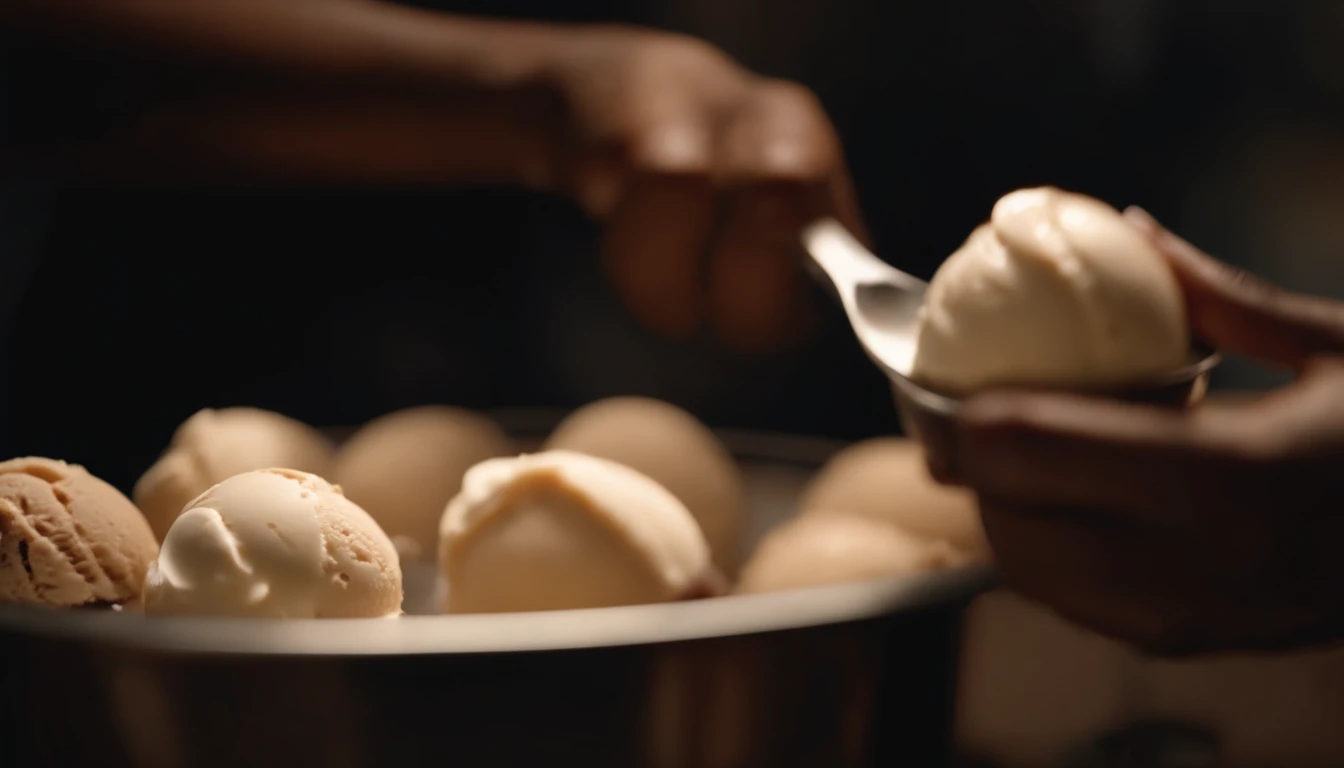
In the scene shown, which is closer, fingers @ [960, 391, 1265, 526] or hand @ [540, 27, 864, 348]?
fingers @ [960, 391, 1265, 526]

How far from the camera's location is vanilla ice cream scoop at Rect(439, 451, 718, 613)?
0.55m

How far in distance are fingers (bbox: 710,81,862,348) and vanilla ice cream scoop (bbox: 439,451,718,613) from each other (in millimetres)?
266

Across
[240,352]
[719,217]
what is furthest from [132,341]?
[719,217]

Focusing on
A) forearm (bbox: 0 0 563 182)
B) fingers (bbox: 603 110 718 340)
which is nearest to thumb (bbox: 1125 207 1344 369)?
fingers (bbox: 603 110 718 340)

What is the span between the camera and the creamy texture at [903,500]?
29.3 inches

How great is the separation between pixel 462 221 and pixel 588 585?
0.67 metres

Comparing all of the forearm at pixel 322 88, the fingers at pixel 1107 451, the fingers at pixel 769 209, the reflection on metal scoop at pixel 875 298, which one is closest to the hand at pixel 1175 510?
the fingers at pixel 1107 451

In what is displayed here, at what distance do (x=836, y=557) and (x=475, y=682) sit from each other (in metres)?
0.28

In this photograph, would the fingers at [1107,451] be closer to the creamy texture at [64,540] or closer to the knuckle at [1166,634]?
the knuckle at [1166,634]

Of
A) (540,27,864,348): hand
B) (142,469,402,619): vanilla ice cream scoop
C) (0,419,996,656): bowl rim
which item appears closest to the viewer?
(0,419,996,656): bowl rim

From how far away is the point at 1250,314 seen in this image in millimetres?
491

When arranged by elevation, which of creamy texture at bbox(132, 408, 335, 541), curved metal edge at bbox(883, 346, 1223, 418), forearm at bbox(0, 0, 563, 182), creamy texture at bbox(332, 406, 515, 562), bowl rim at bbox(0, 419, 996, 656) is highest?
forearm at bbox(0, 0, 563, 182)

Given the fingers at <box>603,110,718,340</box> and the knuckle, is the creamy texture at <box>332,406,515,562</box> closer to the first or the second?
the fingers at <box>603,110,718,340</box>

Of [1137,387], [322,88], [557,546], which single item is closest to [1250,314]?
[1137,387]
